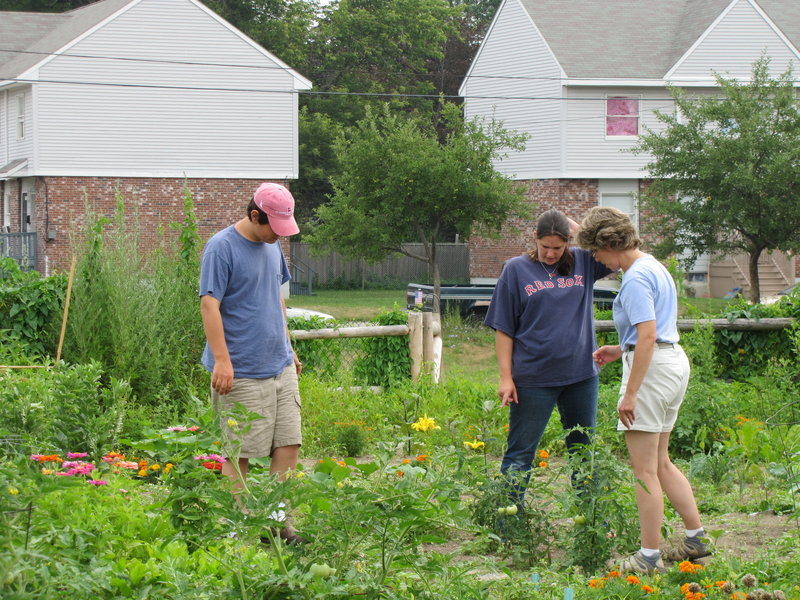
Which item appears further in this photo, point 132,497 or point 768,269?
point 768,269

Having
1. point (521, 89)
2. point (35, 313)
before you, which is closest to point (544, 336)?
point (35, 313)

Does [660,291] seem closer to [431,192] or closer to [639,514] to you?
[639,514]

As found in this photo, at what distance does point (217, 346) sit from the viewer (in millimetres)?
4691

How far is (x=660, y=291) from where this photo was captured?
450 cm

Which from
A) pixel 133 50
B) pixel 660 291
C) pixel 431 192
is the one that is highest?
pixel 133 50

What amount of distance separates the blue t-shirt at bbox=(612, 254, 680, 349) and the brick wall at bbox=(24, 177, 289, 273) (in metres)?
23.9

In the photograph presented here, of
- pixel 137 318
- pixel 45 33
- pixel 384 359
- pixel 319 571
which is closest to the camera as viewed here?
pixel 319 571

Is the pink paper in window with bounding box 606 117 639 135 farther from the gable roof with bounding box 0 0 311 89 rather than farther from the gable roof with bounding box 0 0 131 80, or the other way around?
the gable roof with bounding box 0 0 131 80

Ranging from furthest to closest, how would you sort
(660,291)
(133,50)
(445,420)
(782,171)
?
1. (133,50)
2. (782,171)
3. (445,420)
4. (660,291)

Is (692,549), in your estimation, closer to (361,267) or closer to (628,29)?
(628,29)

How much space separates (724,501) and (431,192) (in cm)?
1784

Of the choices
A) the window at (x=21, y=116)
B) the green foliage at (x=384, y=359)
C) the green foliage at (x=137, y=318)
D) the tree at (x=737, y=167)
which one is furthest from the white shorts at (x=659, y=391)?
the window at (x=21, y=116)

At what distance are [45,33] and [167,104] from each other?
6789 millimetres

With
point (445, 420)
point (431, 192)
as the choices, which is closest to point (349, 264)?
point (431, 192)
